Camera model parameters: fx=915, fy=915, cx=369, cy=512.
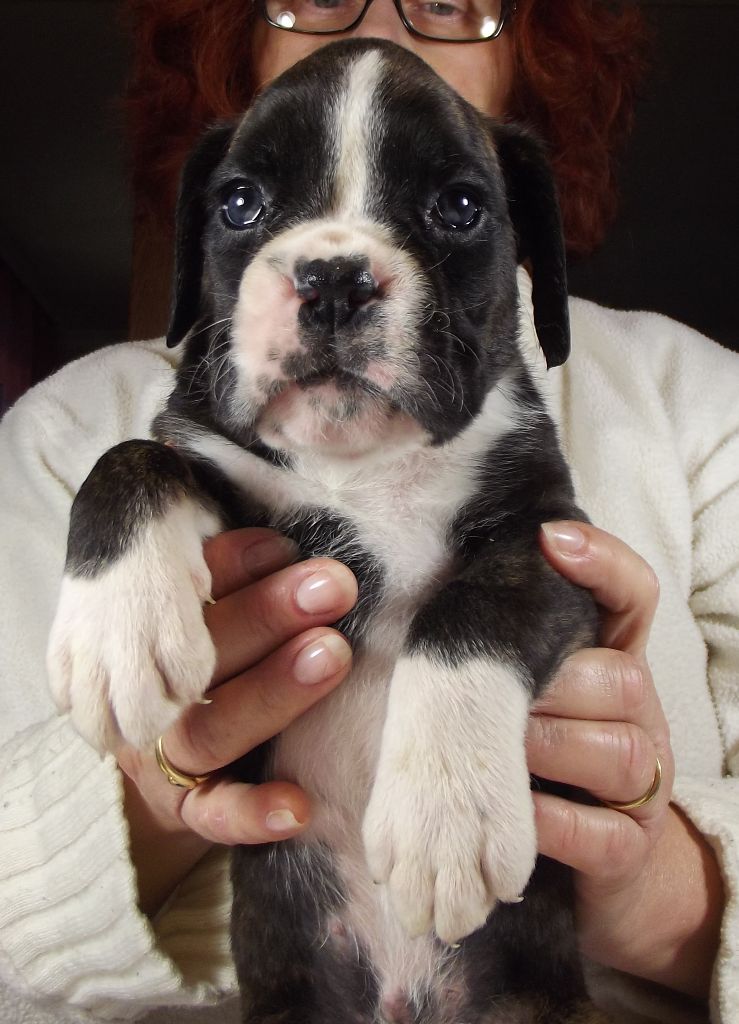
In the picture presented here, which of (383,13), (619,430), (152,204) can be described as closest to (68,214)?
(152,204)

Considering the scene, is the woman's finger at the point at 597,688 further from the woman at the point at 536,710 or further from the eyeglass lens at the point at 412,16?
the eyeglass lens at the point at 412,16

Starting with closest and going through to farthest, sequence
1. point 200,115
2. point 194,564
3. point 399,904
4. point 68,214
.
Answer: point 399,904, point 194,564, point 200,115, point 68,214

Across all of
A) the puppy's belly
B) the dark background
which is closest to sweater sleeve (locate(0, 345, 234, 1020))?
the puppy's belly

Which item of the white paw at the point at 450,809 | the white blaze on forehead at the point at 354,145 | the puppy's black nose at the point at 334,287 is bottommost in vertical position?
the white paw at the point at 450,809

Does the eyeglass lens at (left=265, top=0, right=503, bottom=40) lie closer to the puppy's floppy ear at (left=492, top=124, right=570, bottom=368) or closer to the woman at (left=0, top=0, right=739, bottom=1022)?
the woman at (left=0, top=0, right=739, bottom=1022)

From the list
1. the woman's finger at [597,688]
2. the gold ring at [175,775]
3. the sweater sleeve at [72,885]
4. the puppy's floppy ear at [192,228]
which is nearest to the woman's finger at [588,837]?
the woman's finger at [597,688]

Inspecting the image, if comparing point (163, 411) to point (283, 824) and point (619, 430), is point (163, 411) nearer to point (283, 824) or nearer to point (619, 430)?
point (283, 824)

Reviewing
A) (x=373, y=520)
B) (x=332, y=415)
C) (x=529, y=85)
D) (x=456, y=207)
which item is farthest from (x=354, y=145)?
(x=529, y=85)
